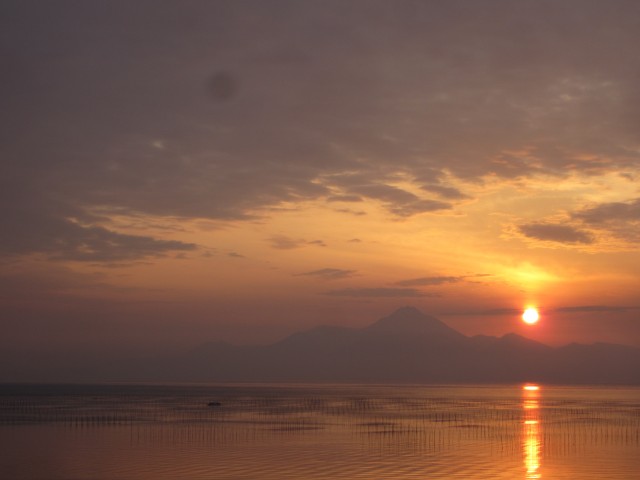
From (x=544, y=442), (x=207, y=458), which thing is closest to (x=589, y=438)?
(x=544, y=442)

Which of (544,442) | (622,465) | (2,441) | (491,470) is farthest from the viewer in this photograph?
(544,442)

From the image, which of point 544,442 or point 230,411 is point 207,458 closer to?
point 544,442

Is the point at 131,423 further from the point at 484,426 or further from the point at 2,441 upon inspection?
the point at 484,426

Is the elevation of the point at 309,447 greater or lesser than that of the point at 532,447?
greater

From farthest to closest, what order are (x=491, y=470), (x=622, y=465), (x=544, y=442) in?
(x=544, y=442) < (x=622, y=465) < (x=491, y=470)

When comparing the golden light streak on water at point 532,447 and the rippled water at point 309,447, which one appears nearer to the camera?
the rippled water at point 309,447

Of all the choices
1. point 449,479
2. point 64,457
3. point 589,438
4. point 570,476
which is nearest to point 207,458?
point 64,457

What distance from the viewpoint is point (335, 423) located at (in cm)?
6425

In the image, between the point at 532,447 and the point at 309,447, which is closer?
the point at 309,447

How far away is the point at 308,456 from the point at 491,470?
10348 mm

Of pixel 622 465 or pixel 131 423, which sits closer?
pixel 622 465

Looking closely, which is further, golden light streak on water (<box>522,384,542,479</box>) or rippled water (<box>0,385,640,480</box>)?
golden light streak on water (<box>522,384,542,479</box>)

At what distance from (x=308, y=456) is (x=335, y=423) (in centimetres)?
Result: 2320

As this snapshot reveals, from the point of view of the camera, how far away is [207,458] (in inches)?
1587
